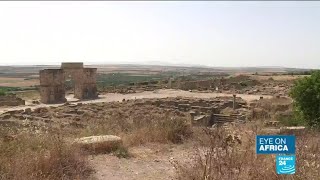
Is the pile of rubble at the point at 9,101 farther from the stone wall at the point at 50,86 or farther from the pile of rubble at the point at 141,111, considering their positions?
the pile of rubble at the point at 141,111

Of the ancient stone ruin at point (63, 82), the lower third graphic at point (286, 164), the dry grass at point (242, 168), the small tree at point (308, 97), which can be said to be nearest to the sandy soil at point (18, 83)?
the ancient stone ruin at point (63, 82)

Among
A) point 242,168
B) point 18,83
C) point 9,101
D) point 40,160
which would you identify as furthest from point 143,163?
point 18,83

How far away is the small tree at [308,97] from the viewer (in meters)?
13.0

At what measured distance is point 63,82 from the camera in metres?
36.1

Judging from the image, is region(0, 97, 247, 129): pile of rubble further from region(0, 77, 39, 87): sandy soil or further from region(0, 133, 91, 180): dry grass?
region(0, 77, 39, 87): sandy soil

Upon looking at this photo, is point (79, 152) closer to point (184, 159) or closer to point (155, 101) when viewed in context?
point (184, 159)

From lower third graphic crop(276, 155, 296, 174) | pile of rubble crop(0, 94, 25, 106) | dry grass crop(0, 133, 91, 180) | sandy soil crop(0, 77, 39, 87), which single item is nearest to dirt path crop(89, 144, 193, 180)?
dry grass crop(0, 133, 91, 180)

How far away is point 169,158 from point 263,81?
49.9m

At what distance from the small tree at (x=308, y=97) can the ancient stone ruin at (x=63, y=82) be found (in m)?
26.4

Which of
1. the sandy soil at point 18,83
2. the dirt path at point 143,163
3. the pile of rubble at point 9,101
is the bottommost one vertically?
the sandy soil at point 18,83

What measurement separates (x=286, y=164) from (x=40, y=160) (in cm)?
353

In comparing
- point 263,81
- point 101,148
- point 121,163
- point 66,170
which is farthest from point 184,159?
point 263,81

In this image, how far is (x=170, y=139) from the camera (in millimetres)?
8578

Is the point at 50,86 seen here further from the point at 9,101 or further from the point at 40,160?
the point at 40,160
